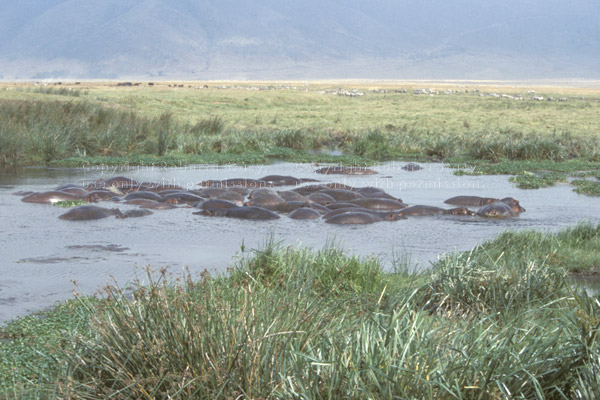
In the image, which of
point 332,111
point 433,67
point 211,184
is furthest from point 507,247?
point 433,67

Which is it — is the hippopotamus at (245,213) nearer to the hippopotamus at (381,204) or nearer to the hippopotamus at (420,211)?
the hippopotamus at (381,204)

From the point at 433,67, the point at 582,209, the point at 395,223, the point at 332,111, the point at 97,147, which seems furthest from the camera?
the point at 433,67

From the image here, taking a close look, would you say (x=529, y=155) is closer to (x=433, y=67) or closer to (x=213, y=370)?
(x=213, y=370)

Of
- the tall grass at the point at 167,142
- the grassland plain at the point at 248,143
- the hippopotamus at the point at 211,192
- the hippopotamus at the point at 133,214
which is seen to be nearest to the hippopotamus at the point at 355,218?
the hippopotamus at the point at 211,192

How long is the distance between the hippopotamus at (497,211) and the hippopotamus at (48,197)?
24.4 ft

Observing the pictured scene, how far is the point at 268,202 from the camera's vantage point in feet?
44.6

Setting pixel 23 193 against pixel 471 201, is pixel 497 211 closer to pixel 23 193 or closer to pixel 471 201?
pixel 471 201

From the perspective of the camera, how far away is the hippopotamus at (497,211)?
13.0 m

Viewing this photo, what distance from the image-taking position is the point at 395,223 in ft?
40.8

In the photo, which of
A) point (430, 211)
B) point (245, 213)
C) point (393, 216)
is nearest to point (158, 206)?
point (245, 213)

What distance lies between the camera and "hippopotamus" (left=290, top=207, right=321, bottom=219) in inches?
496

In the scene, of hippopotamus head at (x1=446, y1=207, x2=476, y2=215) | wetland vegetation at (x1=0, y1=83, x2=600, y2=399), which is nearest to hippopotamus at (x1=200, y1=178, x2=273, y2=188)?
hippopotamus head at (x1=446, y1=207, x2=476, y2=215)

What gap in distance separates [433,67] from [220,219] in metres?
185

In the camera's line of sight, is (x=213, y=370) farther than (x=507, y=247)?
No
